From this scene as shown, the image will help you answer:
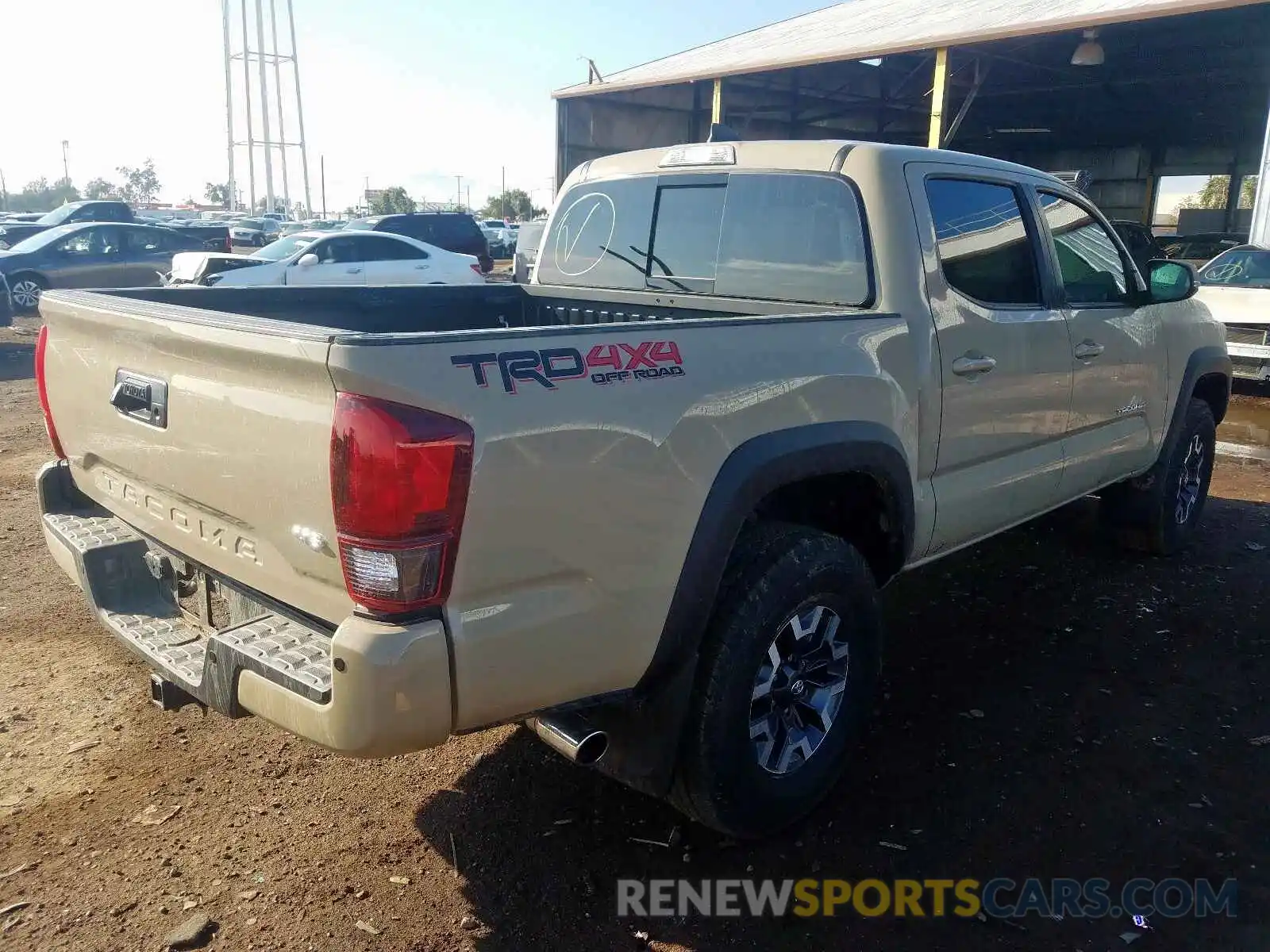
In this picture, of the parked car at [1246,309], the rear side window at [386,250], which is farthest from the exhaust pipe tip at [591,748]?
the rear side window at [386,250]

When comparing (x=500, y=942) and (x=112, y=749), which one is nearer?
(x=500, y=942)

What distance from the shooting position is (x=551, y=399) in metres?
2.21

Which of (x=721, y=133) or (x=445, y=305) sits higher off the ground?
(x=721, y=133)

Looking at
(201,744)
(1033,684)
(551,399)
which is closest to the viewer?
(551,399)

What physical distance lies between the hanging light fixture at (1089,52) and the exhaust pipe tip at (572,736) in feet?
54.5

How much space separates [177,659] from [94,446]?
0.81 m

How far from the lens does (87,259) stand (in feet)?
52.9

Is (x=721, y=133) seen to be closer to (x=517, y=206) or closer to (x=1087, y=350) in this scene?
(x=1087, y=350)

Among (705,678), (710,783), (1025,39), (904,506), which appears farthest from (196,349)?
(1025,39)

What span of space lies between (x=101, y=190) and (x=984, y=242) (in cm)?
11195

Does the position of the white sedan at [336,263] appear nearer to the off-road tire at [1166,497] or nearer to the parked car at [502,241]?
the off-road tire at [1166,497]

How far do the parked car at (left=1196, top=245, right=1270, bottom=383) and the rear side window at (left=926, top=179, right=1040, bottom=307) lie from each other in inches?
281

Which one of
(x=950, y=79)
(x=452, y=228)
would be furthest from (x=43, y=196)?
(x=950, y=79)

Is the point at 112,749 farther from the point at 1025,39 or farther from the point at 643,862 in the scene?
the point at 1025,39
